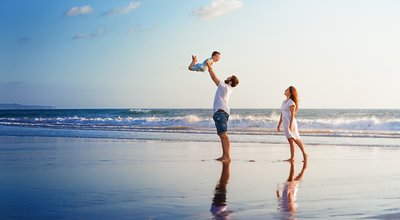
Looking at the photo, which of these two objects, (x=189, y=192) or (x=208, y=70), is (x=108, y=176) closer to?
(x=189, y=192)

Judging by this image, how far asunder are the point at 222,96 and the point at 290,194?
15.9ft

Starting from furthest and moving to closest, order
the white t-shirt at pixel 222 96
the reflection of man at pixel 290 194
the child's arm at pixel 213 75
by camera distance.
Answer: the white t-shirt at pixel 222 96
the child's arm at pixel 213 75
the reflection of man at pixel 290 194

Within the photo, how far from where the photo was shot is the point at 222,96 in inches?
445

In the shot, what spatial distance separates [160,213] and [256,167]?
4983mm

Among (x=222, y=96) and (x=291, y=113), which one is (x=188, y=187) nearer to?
(x=222, y=96)

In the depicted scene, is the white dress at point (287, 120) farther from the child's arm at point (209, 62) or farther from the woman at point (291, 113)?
the child's arm at point (209, 62)

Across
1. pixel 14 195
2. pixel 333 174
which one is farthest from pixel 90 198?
pixel 333 174

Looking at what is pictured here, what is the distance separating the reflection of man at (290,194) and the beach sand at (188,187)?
11mm

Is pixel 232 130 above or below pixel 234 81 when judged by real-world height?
below

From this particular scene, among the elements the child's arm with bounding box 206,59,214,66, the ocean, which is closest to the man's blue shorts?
the child's arm with bounding box 206,59,214,66

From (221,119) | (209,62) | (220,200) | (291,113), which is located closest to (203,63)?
(209,62)

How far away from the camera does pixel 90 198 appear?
607 cm

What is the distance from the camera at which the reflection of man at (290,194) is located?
5.64 metres

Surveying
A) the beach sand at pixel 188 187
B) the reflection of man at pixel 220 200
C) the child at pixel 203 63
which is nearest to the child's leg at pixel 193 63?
the child at pixel 203 63
